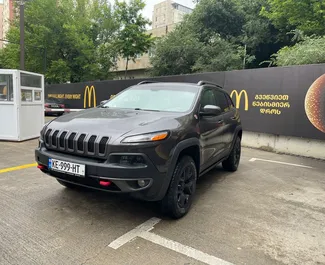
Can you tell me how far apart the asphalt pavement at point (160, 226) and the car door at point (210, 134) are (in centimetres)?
59

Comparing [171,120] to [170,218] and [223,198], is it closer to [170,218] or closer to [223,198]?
[170,218]

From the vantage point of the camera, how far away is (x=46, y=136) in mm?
3109

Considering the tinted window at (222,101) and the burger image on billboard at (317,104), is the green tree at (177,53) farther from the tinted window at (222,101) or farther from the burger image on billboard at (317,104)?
the tinted window at (222,101)

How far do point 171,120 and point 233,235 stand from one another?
143 cm

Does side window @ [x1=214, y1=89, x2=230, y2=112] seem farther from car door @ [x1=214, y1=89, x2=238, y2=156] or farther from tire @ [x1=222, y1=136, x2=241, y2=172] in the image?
tire @ [x1=222, y1=136, x2=241, y2=172]

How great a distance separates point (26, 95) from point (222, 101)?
625 centimetres

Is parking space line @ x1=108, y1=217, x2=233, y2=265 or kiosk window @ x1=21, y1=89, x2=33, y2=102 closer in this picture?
parking space line @ x1=108, y1=217, x2=233, y2=265

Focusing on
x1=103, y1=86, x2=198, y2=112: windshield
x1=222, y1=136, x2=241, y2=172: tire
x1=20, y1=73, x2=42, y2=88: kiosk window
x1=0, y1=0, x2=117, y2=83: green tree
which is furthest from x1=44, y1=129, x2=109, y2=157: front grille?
x1=0, y1=0, x2=117, y2=83: green tree

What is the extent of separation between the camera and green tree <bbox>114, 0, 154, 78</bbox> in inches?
848

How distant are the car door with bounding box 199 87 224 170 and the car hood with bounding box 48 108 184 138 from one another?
1.83 feet

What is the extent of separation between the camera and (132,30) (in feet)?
70.5

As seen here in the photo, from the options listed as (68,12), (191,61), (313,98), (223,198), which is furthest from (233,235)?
(68,12)

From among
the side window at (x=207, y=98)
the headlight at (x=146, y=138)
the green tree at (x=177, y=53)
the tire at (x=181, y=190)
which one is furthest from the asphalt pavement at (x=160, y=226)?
the green tree at (x=177, y=53)

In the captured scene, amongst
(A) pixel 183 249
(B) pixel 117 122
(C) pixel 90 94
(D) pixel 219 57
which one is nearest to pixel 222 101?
(B) pixel 117 122
